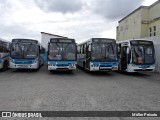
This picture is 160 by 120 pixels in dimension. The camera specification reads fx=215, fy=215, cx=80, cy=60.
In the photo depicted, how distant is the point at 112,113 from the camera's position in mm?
6371

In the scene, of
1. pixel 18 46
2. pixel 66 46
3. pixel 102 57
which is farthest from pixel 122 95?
pixel 18 46

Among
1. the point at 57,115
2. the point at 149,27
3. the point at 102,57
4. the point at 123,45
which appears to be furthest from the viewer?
the point at 149,27

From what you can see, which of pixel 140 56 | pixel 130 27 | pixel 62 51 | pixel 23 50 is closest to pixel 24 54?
pixel 23 50

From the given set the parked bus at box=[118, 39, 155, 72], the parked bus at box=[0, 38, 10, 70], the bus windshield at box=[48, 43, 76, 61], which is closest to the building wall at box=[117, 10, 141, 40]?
the parked bus at box=[118, 39, 155, 72]

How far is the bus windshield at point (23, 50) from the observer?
1794 centimetres

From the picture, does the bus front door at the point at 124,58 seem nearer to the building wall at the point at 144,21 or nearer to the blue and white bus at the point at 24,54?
the blue and white bus at the point at 24,54

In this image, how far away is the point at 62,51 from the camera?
16.9 metres

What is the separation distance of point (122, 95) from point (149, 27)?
22166 millimetres

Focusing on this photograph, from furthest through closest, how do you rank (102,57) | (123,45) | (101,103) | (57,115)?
(123,45) → (102,57) → (101,103) → (57,115)

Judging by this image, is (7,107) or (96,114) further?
(7,107)

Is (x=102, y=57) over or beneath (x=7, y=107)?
over

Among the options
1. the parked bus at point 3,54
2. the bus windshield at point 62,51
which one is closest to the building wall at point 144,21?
the bus windshield at point 62,51

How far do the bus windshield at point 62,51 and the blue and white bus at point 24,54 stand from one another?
2.12m

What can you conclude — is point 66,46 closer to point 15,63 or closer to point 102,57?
point 102,57
